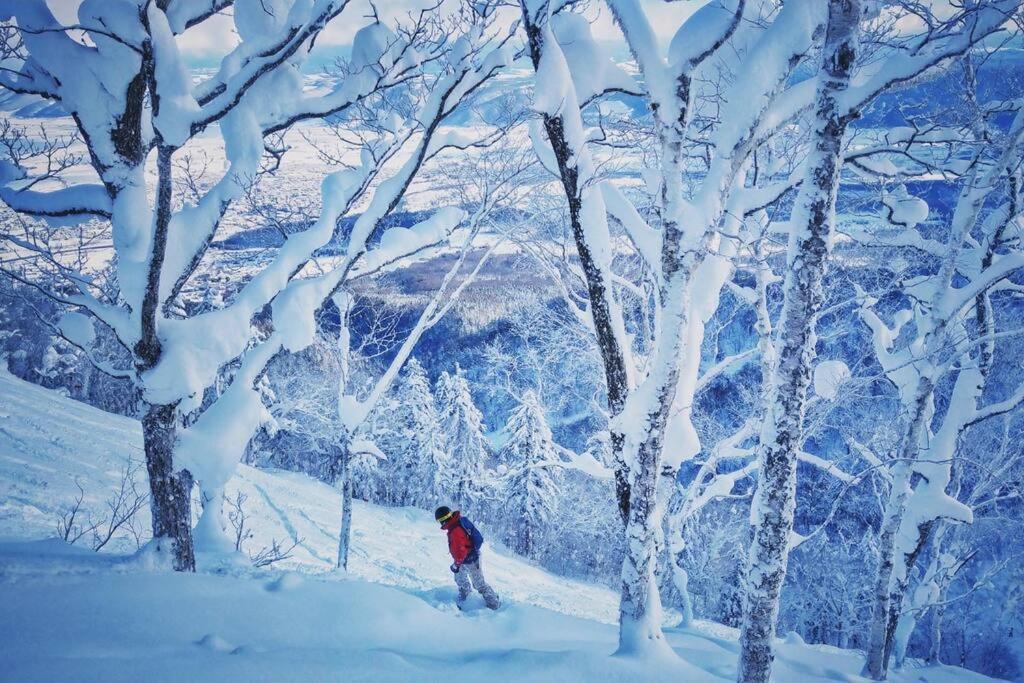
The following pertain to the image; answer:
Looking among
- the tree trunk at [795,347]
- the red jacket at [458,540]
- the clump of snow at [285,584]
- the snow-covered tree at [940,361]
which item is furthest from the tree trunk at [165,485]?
the snow-covered tree at [940,361]

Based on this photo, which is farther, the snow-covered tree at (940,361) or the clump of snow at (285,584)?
the snow-covered tree at (940,361)

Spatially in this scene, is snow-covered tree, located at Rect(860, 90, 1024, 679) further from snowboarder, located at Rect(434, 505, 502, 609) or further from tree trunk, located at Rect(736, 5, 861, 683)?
snowboarder, located at Rect(434, 505, 502, 609)

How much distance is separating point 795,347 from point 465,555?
4.69m

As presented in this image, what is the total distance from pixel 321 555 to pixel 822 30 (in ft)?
51.2

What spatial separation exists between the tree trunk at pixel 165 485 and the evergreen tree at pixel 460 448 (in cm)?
2702

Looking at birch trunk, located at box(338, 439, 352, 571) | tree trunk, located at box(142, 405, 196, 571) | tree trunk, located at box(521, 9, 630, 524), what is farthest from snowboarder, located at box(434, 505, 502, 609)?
birch trunk, located at box(338, 439, 352, 571)

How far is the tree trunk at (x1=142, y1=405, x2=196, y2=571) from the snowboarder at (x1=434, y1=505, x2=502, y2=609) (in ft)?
9.02

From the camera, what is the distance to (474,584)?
6.54m

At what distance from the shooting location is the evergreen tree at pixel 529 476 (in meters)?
28.4

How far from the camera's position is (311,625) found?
3729mm

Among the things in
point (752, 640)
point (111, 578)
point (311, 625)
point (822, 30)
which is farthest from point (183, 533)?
point (822, 30)

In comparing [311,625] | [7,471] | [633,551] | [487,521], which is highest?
[633,551]

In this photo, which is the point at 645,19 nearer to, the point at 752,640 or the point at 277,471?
the point at 752,640

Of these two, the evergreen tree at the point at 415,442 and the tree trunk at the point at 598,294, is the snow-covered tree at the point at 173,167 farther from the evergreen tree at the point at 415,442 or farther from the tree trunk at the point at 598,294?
the evergreen tree at the point at 415,442
